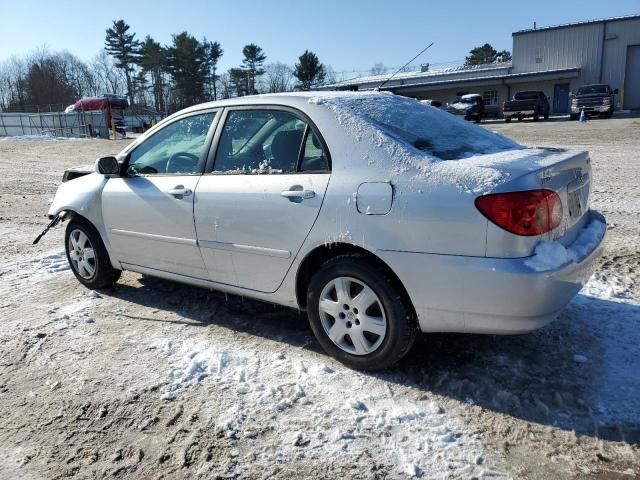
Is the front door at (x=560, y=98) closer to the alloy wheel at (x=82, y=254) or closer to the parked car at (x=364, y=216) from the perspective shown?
the parked car at (x=364, y=216)

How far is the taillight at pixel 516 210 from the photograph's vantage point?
2629 mm

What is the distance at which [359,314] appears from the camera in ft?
10.3

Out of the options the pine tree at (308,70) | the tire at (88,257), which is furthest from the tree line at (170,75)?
the tire at (88,257)

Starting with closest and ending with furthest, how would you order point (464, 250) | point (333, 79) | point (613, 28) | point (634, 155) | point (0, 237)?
1. point (464, 250)
2. point (0, 237)
3. point (634, 155)
4. point (613, 28)
5. point (333, 79)

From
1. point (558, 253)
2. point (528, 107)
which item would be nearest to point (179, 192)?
point (558, 253)

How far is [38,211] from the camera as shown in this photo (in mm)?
9078

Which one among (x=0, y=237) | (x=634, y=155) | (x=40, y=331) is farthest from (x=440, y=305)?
(x=634, y=155)

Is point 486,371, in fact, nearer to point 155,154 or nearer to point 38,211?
point 155,154

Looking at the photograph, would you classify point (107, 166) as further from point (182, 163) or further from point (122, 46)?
point (122, 46)

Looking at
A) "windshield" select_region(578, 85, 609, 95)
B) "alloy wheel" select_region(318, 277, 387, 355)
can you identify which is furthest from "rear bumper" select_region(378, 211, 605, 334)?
"windshield" select_region(578, 85, 609, 95)

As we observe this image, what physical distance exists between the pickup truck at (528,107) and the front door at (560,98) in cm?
960

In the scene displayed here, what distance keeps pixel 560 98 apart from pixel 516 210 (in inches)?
1695

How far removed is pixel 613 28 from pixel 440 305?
43.4 m

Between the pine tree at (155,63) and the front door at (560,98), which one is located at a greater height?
the pine tree at (155,63)
